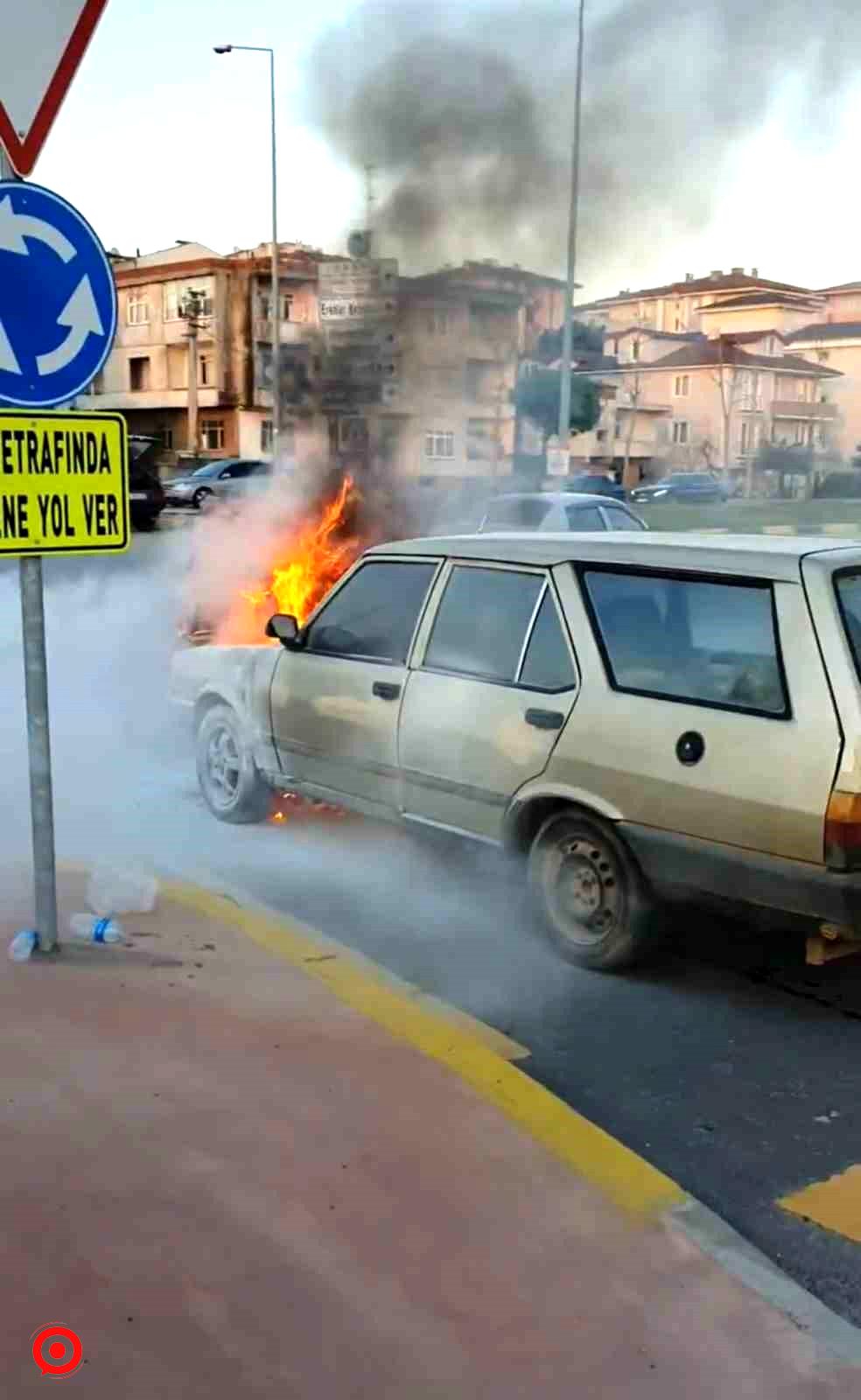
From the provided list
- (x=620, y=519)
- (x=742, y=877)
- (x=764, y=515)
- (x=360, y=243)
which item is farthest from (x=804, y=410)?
(x=742, y=877)

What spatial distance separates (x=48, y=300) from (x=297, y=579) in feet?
17.7

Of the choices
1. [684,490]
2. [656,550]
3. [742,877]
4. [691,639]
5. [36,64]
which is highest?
[36,64]

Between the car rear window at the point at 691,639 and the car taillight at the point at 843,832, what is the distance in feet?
1.10

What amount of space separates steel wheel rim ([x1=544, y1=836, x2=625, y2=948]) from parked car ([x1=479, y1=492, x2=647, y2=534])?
820cm

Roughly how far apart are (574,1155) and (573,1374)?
82 centimetres

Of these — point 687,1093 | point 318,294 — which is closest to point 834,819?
point 687,1093

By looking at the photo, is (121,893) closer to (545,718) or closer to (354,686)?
(354,686)

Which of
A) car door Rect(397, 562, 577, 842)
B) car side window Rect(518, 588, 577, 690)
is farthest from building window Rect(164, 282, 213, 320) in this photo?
car side window Rect(518, 588, 577, 690)

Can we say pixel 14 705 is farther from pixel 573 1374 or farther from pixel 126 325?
pixel 126 325

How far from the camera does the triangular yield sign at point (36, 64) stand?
365 centimetres

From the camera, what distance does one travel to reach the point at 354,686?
17.5 ft

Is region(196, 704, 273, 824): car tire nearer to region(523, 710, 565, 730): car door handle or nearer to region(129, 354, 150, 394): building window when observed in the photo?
region(523, 710, 565, 730): car door handle

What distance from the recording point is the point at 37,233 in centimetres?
361

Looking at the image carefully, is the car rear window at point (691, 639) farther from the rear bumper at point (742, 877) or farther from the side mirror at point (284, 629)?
the side mirror at point (284, 629)
